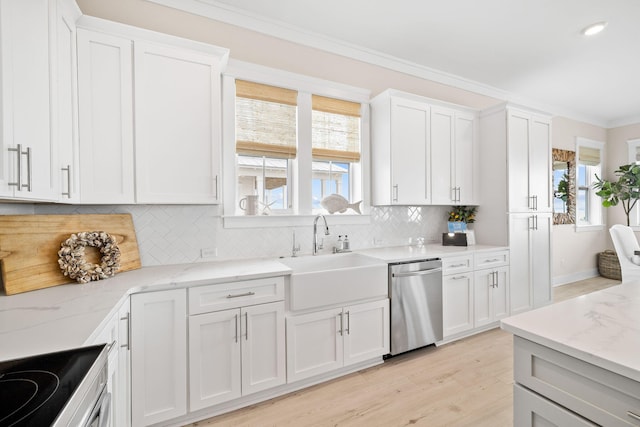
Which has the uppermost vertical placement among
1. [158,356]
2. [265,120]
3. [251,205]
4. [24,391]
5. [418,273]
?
[265,120]

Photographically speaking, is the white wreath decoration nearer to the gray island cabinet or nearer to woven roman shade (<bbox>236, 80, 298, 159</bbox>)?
woven roman shade (<bbox>236, 80, 298, 159</bbox>)

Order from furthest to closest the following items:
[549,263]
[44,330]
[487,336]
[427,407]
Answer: [549,263], [487,336], [427,407], [44,330]

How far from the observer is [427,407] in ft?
6.35

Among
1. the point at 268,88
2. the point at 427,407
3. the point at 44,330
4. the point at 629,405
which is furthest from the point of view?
the point at 268,88

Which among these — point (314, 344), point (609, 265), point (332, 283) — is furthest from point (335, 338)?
point (609, 265)

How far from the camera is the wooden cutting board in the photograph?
1440 millimetres

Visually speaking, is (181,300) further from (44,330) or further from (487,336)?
(487,336)

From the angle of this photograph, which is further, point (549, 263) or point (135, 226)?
point (549, 263)

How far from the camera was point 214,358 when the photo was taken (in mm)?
1793

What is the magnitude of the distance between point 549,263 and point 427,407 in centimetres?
288

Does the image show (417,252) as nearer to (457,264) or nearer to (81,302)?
(457,264)

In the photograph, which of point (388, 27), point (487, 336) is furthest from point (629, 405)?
point (388, 27)

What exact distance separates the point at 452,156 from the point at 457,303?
167 centimetres

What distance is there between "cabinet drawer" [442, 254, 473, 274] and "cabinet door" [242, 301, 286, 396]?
1707 millimetres
